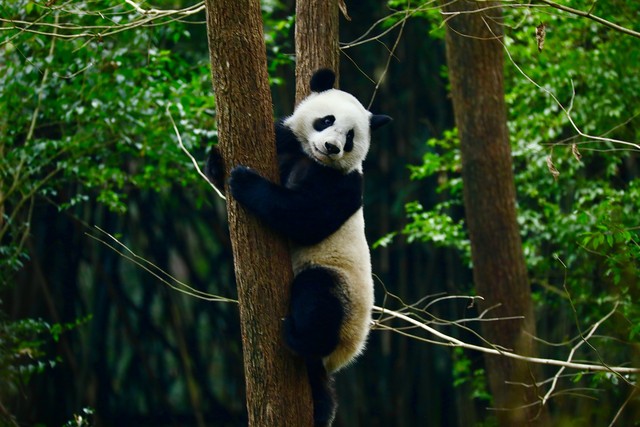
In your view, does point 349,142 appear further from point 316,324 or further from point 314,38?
point 316,324

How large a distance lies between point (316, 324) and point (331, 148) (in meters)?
0.73

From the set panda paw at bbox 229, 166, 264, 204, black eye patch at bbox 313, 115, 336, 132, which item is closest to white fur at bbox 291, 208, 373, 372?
black eye patch at bbox 313, 115, 336, 132

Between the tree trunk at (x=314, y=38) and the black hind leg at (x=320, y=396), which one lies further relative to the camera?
the tree trunk at (x=314, y=38)

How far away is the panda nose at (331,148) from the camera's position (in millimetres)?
3143

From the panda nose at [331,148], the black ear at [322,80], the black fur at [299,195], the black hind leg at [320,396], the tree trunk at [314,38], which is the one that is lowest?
the black hind leg at [320,396]

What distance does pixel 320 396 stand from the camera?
3285 mm

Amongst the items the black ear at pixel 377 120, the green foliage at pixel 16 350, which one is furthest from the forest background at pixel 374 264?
the black ear at pixel 377 120

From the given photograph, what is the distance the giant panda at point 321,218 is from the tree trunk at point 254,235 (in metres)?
0.06

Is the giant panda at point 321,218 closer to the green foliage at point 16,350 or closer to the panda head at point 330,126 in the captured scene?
the panda head at point 330,126

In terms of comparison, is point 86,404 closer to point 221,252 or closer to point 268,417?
point 221,252

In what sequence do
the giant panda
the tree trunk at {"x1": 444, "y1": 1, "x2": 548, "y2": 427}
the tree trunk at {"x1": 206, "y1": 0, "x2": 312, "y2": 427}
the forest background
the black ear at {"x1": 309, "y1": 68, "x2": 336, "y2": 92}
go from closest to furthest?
the tree trunk at {"x1": 206, "y1": 0, "x2": 312, "y2": 427} < the giant panda < the black ear at {"x1": 309, "y1": 68, "x2": 336, "y2": 92} < the tree trunk at {"x1": 444, "y1": 1, "x2": 548, "y2": 427} < the forest background

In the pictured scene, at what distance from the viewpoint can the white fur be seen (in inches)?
126

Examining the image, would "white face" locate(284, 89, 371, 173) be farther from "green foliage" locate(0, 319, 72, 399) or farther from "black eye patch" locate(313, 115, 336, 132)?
"green foliage" locate(0, 319, 72, 399)

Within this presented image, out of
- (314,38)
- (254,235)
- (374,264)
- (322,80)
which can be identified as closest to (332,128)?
(322,80)
